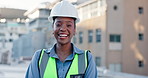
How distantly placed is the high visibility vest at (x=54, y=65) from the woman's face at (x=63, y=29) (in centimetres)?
13

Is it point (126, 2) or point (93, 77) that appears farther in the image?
point (126, 2)

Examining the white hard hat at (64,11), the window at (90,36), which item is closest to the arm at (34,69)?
the white hard hat at (64,11)

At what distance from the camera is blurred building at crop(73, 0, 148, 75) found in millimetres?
29156

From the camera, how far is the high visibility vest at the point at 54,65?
1.80m

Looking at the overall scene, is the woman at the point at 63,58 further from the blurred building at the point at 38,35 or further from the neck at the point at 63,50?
the blurred building at the point at 38,35

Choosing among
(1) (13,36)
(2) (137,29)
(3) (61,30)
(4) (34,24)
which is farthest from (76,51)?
(1) (13,36)

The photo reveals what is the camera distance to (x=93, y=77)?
1816 millimetres

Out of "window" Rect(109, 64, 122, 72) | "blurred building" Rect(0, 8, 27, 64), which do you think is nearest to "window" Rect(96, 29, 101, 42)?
"window" Rect(109, 64, 122, 72)

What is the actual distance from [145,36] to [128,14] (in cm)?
340

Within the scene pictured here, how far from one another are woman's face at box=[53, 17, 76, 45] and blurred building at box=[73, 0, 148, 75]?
27081 mm

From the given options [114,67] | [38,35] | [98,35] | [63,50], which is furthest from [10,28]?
[63,50]

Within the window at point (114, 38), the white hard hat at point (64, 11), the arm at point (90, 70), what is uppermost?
the white hard hat at point (64, 11)

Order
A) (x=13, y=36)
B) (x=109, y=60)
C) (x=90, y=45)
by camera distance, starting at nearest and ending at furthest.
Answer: (x=109, y=60)
(x=90, y=45)
(x=13, y=36)

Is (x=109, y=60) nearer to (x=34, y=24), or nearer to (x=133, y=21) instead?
(x=133, y=21)
